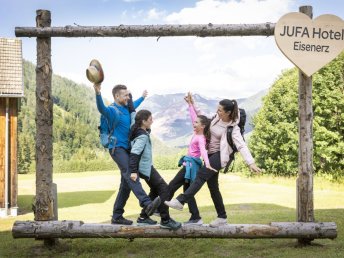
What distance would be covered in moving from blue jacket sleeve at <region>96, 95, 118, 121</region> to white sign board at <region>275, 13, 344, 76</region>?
108 inches

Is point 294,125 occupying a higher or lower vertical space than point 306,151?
higher

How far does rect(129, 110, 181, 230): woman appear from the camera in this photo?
707cm

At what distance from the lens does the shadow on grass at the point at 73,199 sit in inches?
696

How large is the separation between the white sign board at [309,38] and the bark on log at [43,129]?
3.70 meters

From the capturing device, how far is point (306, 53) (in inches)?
300

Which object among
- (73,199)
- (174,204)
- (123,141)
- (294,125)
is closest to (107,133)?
(123,141)

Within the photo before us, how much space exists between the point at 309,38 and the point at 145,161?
10.4 ft

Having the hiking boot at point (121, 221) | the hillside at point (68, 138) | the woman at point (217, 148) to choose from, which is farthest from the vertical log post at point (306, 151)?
the hillside at point (68, 138)

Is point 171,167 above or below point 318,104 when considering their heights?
below

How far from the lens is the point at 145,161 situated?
23.6 feet

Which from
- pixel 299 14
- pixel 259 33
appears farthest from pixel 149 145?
pixel 299 14

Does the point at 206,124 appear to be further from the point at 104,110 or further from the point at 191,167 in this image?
the point at 104,110

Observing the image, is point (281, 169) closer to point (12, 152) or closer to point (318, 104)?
point (318, 104)

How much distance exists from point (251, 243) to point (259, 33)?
137 inches
